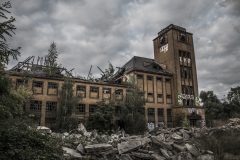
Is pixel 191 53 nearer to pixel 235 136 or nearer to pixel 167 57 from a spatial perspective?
pixel 167 57

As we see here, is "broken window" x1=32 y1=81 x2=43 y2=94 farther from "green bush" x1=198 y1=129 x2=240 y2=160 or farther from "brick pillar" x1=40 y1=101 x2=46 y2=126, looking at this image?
"green bush" x1=198 y1=129 x2=240 y2=160

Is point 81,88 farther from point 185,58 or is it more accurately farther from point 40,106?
point 185,58

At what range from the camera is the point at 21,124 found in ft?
42.0

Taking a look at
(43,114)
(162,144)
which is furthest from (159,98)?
(162,144)

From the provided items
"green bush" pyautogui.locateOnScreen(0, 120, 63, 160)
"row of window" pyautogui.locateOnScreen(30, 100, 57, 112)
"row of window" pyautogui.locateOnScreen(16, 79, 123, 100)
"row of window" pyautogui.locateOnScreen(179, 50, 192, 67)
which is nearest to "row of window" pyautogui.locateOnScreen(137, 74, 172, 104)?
"row of window" pyautogui.locateOnScreen(179, 50, 192, 67)

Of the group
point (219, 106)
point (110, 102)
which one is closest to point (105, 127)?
point (110, 102)

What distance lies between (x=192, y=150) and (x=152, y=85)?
94.3 ft

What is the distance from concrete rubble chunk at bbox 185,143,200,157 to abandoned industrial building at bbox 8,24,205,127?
70.0 feet

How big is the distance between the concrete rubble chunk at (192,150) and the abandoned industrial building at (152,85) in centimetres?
2134

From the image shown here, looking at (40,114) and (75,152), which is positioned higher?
(40,114)

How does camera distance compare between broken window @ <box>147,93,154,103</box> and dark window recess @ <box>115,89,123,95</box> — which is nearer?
dark window recess @ <box>115,89,123,95</box>

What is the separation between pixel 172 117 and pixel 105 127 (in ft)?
58.8

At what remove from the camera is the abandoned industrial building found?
1420 inches

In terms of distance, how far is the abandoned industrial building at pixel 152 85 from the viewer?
36.1m
